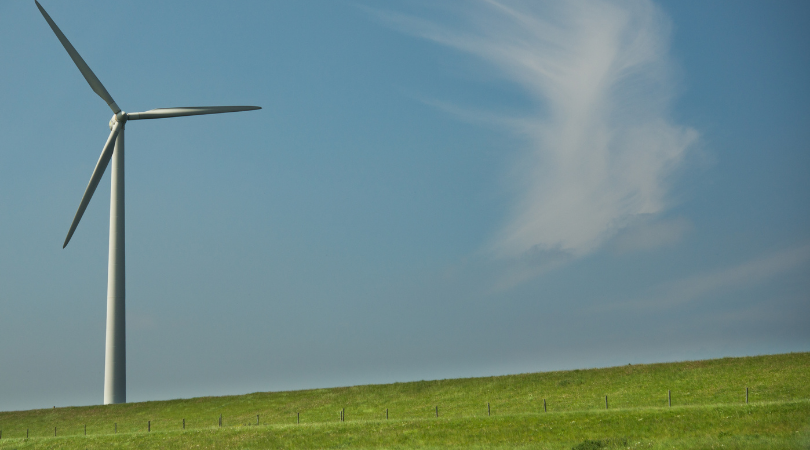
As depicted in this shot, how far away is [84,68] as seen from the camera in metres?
81.7

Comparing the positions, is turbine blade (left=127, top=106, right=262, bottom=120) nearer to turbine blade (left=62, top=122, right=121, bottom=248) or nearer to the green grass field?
turbine blade (left=62, top=122, right=121, bottom=248)

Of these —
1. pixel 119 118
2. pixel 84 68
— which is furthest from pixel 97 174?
pixel 84 68

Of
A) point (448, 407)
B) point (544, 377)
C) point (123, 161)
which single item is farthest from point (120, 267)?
point (544, 377)

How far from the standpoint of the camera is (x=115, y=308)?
79188 mm

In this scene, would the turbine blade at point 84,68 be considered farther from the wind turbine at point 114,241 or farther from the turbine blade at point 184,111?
the turbine blade at point 184,111

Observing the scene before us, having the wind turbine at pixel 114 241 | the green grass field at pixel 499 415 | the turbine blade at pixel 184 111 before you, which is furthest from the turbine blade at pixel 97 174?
the green grass field at pixel 499 415

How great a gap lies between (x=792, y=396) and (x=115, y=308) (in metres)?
68.1

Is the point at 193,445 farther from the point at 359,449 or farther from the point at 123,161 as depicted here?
the point at 123,161

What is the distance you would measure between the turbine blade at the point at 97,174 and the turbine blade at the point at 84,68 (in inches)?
127

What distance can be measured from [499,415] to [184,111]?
5308cm

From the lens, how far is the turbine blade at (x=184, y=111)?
8371 centimetres

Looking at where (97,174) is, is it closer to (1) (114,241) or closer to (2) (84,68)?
(1) (114,241)

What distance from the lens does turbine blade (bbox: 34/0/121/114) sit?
7900 centimetres

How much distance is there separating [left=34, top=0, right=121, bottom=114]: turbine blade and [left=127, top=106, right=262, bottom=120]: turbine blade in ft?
9.02
